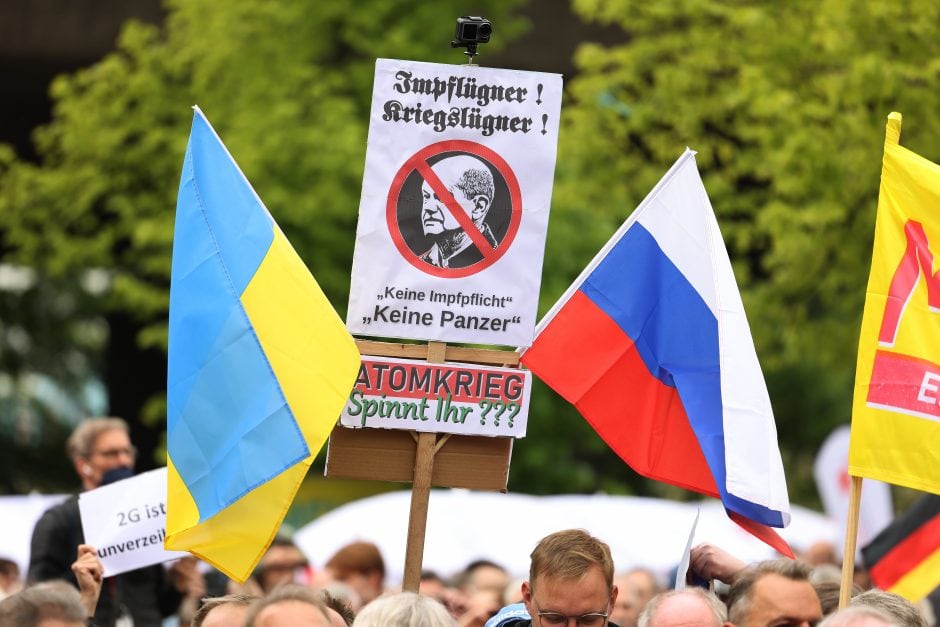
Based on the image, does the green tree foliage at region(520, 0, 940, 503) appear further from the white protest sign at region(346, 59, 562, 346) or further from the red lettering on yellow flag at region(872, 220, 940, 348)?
the white protest sign at region(346, 59, 562, 346)

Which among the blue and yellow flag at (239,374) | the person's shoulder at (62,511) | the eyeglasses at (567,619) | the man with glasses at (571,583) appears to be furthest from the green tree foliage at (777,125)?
the eyeglasses at (567,619)

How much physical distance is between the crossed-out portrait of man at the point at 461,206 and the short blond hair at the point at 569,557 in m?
1.18

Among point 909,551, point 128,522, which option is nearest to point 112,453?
point 128,522

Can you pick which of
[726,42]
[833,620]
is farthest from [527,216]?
[726,42]

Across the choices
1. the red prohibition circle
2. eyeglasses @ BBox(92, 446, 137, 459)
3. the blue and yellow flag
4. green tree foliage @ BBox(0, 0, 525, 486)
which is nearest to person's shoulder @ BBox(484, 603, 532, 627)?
the blue and yellow flag

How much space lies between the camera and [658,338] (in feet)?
23.5

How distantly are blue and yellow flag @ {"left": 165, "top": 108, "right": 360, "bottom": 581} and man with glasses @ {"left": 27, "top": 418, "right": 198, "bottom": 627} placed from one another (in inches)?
77.2

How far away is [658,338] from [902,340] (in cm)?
93

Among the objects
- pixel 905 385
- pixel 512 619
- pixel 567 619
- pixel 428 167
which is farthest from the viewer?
pixel 905 385

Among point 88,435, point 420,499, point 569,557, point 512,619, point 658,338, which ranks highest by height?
point 658,338

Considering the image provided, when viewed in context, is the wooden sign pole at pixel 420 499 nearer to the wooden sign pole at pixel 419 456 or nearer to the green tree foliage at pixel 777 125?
the wooden sign pole at pixel 419 456

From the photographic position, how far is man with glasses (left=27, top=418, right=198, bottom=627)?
26.7 ft

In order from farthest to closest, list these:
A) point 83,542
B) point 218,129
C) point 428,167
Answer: point 218,129 → point 83,542 → point 428,167

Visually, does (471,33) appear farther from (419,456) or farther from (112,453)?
(112,453)
